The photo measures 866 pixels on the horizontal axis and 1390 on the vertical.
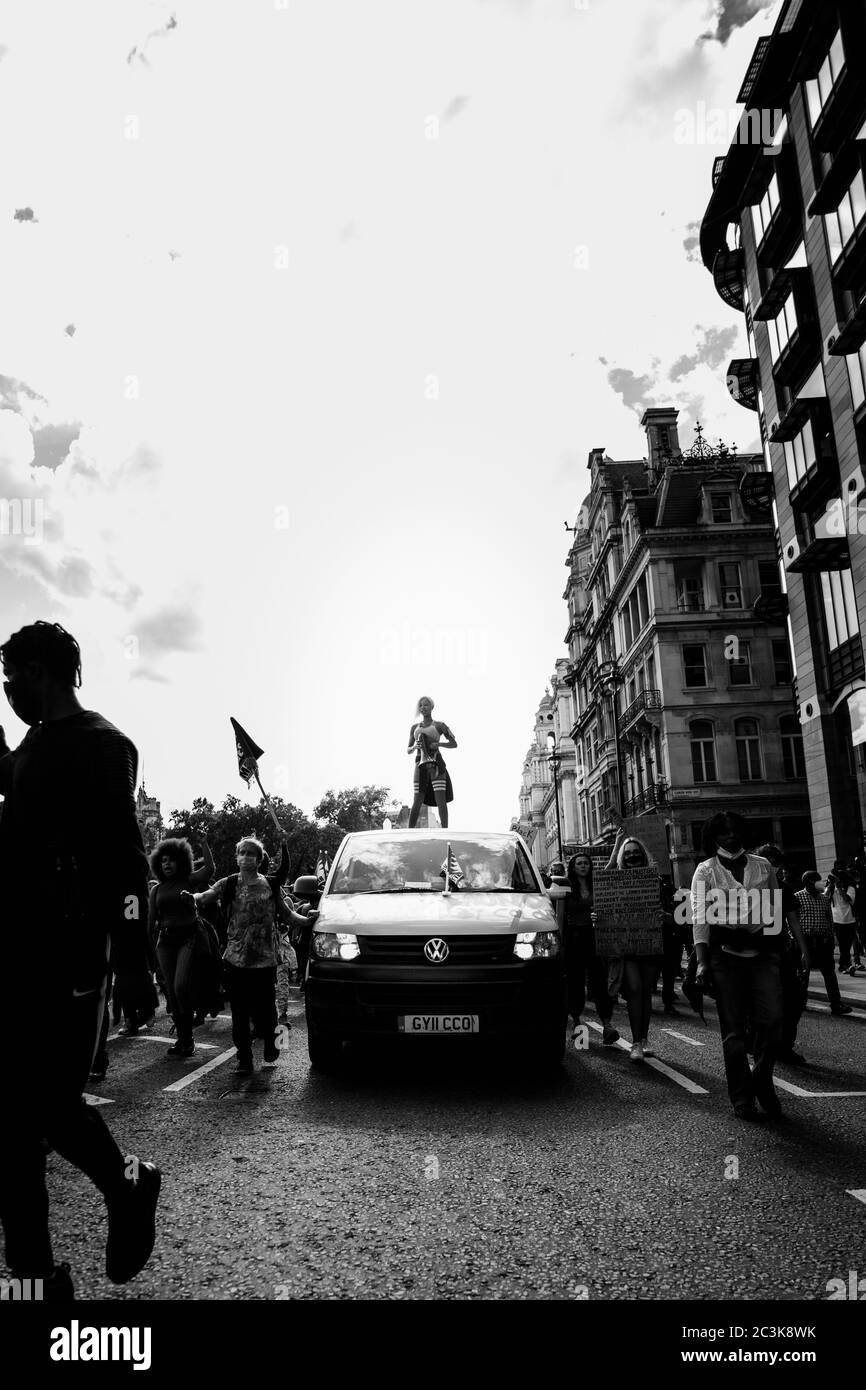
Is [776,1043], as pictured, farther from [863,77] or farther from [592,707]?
[592,707]

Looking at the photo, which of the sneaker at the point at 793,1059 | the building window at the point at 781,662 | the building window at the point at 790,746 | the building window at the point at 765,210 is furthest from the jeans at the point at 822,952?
the building window at the point at 781,662

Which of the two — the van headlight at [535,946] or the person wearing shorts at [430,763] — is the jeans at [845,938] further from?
the van headlight at [535,946]

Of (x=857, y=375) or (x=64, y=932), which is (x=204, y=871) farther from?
(x=857, y=375)

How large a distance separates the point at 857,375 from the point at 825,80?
7.56m

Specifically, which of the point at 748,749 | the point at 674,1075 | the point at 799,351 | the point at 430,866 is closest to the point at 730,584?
the point at 748,749

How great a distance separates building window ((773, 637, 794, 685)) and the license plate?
43.1 metres

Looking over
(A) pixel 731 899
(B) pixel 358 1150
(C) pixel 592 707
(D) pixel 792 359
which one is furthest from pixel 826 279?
(C) pixel 592 707

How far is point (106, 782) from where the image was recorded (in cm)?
268

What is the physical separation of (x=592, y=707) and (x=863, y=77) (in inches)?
1799

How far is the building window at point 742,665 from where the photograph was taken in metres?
46.8

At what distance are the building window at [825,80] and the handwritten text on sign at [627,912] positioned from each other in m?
21.9

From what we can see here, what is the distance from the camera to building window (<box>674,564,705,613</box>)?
47.7 meters

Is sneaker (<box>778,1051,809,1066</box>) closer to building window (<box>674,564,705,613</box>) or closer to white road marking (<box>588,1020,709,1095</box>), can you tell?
white road marking (<box>588,1020,709,1095</box>)

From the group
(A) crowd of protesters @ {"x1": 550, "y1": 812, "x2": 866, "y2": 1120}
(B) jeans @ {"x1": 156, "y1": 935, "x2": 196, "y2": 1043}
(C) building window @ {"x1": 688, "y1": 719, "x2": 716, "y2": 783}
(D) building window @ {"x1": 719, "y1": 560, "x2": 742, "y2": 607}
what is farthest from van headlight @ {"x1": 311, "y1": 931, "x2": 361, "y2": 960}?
(D) building window @ {"x1": 719, "y1": 560, "x2": 742, "y2": 607}
